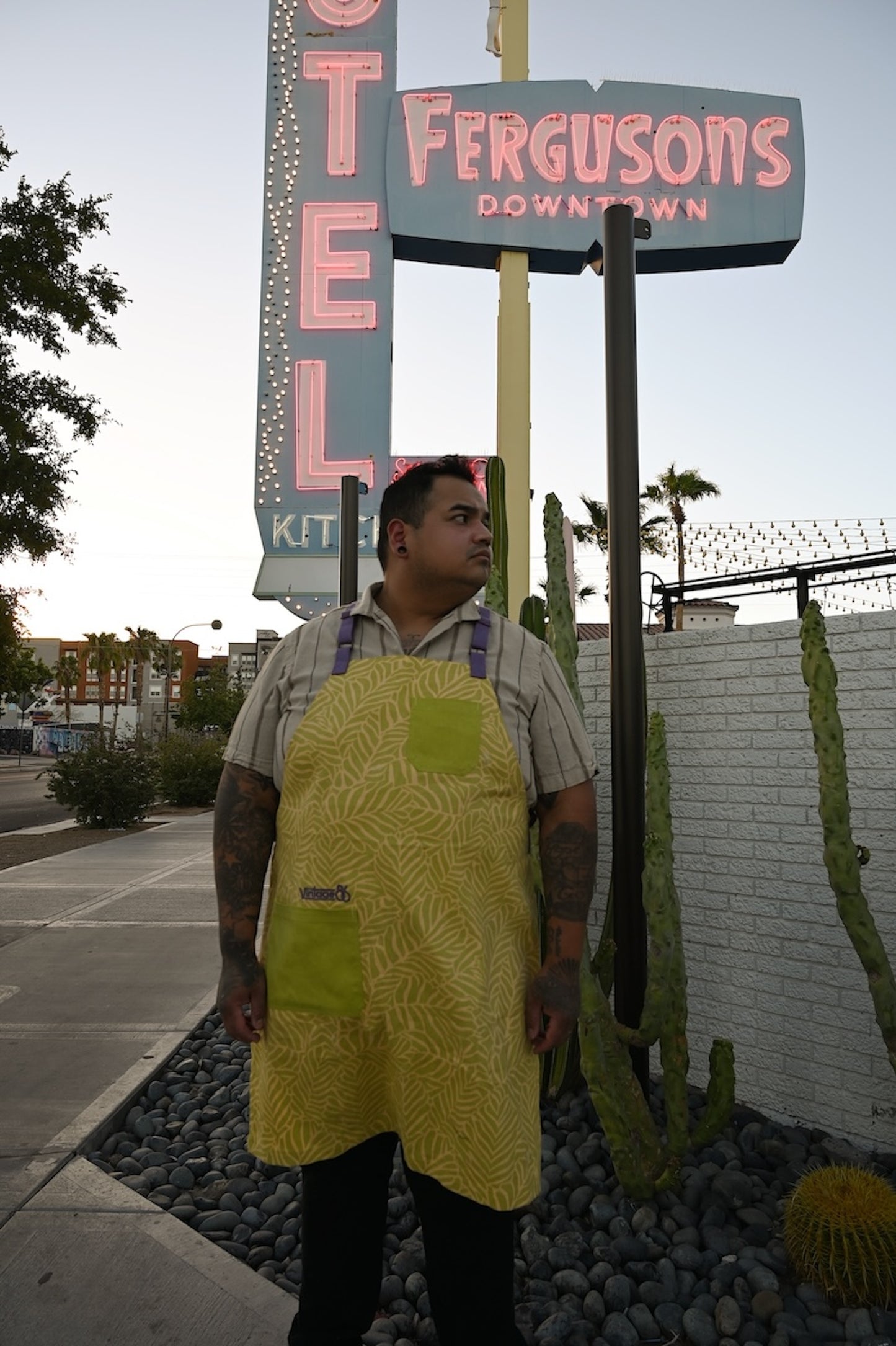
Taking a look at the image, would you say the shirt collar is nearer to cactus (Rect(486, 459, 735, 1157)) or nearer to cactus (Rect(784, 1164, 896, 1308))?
Result: cactus (Rect(486, 459, 735, 1157))

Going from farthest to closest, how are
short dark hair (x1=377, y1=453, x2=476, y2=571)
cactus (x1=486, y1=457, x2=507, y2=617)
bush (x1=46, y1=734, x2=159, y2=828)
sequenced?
1. bush (x1=46, y1=734, x2=159, y2=828)
2. cactus (x1=486, y1=457, x2=507, y2=617)
3. short dark hair (x1=377, y1=453, x2=476, y2=571)

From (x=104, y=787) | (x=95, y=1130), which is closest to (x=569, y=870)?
(x=95, y=1130)

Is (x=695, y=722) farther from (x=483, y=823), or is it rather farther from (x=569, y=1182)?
(x=483, y=823)

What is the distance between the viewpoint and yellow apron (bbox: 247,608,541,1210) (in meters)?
1.74

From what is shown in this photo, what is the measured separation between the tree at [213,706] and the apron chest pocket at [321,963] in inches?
1668

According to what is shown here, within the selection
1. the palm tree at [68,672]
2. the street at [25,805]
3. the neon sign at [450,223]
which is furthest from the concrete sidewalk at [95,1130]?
the palm tree at [68,672]

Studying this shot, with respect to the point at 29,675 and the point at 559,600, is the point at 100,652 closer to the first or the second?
the point at 29,675

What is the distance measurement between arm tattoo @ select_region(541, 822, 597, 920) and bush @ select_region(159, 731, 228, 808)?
1954 centimetres

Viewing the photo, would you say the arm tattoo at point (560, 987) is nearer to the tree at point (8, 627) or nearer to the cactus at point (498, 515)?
the cactus at point (498, 515)

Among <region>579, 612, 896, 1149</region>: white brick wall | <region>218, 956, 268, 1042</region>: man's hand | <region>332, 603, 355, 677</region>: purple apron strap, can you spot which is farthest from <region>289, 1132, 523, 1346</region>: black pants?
<region>579, 612, 896, 1149</region>: white brick wall

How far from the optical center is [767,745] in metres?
3.80

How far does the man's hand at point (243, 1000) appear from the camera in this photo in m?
1.88

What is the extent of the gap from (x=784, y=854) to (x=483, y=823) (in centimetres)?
232

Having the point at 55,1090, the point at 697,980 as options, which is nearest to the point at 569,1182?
the point at 697,980
